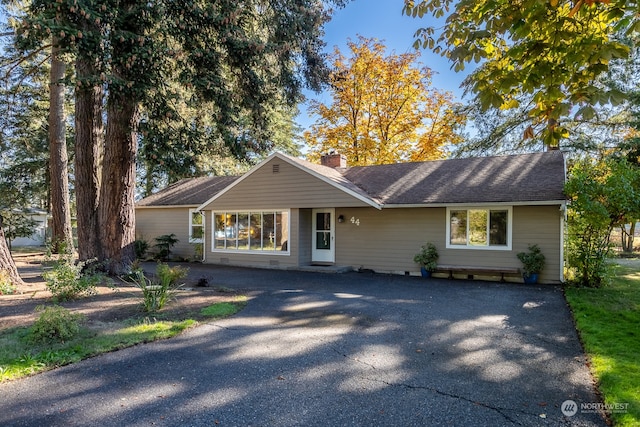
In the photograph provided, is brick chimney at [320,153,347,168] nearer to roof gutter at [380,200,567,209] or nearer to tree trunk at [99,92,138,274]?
roof gutter at [380,200,567,209]

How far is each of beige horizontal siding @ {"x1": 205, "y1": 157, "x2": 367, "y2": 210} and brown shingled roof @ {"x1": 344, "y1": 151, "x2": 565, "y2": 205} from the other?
5.20 feet

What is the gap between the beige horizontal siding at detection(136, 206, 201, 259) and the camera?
57.8ft

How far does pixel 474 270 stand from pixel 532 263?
5.04 ft

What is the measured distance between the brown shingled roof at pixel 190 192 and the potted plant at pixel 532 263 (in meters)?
12.8

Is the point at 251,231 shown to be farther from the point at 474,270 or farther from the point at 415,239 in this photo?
the point at 474,270

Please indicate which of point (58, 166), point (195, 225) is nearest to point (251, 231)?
point (195, 225)

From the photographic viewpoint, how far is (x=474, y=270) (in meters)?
11.3

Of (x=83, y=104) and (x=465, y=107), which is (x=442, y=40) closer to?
(x=83, y=104)

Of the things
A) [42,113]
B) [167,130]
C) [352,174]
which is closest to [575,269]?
[352,174]

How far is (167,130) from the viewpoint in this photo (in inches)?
348

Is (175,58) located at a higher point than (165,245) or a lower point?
higher

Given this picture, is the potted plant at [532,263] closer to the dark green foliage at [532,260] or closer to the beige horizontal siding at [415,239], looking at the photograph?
the dark green foliage at [532,260]

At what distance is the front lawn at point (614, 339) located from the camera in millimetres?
3496

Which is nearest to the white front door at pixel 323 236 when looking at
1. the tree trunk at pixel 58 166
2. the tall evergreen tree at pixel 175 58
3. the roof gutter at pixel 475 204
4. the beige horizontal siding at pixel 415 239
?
the beige horizontal siding at pixel 415 239
